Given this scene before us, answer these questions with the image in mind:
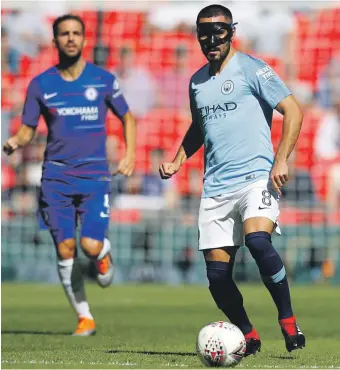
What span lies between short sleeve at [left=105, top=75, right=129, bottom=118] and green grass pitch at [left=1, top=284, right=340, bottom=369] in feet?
6.30

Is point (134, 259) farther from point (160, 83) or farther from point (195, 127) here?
point (195, 127)

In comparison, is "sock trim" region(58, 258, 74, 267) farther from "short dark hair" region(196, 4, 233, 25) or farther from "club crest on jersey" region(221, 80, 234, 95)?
"short dark hair" region(196, 4, 233, 25)

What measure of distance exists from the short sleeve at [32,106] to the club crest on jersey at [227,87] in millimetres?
2688

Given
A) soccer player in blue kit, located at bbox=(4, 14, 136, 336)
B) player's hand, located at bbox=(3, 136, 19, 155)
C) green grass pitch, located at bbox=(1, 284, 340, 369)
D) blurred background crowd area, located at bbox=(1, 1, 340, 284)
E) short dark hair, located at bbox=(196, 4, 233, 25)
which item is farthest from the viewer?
blurred background crowd area, located at bbox=(1, 1, 340, 284)

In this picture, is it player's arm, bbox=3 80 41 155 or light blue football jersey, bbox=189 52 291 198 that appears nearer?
light blue football jersey, bbox=189 52 291 198

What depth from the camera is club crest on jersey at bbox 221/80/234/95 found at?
7.32 metres

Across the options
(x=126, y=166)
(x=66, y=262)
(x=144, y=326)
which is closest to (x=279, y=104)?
(x=126, y=166)

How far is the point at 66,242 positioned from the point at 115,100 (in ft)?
4.28

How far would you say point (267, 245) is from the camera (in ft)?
23.2

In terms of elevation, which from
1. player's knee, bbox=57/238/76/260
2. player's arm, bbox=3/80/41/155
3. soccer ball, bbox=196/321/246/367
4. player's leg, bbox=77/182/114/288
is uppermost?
player's arm, bbox=3/80/41/155

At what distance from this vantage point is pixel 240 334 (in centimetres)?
671

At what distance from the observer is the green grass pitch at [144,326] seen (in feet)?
23.0

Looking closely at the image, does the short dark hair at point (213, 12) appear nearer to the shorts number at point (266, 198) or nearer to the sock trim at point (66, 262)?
the shorts number at point (266, 198)

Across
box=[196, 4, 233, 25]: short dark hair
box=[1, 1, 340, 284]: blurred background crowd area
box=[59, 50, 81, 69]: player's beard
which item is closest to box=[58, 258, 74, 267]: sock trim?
box=[59, 50, 81, 69]: player's beard
